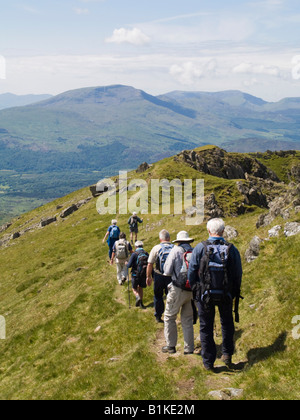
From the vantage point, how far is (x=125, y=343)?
15.9 meters

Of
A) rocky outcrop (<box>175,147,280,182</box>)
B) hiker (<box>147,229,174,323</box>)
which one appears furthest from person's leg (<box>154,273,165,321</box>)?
rocky outcrop (<box>175,147,280,182</box>)

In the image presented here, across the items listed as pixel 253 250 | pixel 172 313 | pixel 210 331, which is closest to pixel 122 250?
pixel 253 250

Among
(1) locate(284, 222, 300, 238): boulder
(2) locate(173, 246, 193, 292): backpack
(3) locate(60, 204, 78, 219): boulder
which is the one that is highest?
(1) locate(284, 222, 300, 238): boulder

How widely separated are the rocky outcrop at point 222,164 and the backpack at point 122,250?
185 feet

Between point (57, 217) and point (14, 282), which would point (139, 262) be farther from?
point (57, 217)

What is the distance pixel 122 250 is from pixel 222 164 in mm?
67781

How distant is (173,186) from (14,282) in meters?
32.0

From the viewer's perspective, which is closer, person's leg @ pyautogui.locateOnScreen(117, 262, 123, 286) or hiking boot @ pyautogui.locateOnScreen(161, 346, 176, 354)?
hiking boot @ pyautogui.locateOnScreen(161, 346, 176, 354)

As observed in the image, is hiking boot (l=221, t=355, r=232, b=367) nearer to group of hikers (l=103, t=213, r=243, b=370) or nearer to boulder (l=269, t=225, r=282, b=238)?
group of hikers (l=103, t=213, r=243, b=370)

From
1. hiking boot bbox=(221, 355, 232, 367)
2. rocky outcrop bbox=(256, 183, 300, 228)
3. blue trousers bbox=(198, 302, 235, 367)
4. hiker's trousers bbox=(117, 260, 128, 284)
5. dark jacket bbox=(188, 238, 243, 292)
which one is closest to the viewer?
dark jacket bbox=(188, 238, 243, 292)

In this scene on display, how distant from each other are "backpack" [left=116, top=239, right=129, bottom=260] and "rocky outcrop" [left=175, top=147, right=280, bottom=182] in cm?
5638

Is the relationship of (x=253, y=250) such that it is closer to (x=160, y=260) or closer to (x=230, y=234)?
(x=230, y=234)

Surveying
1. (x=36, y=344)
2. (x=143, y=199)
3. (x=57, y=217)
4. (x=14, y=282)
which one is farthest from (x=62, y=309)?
(x=57, y=217)

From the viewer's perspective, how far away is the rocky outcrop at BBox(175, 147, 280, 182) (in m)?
79.4
